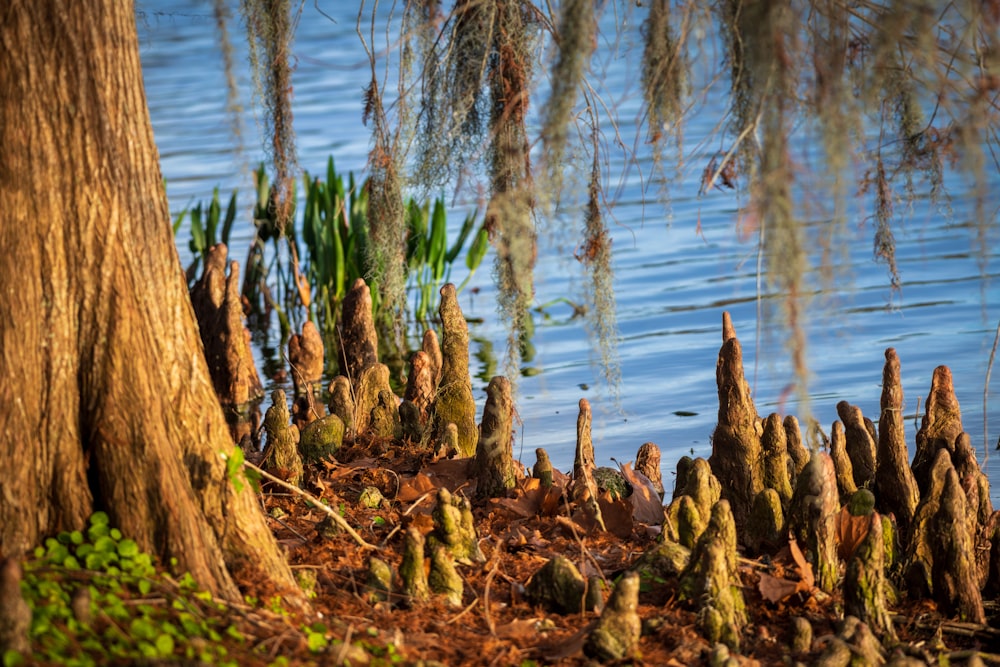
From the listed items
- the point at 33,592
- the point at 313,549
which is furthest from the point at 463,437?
the point at 33,592

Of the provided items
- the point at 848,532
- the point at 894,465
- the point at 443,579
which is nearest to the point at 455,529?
the point at 443,579

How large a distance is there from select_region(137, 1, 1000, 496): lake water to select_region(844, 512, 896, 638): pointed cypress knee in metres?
0.86

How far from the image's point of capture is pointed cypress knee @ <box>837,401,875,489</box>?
4.87 m

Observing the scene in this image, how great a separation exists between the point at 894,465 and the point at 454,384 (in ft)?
6.14

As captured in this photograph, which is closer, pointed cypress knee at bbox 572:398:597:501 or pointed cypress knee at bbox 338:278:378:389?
pointed cypress knee at bbox 572:398:597:501

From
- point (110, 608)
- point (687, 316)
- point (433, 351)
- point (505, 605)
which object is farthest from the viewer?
point (687, 316)

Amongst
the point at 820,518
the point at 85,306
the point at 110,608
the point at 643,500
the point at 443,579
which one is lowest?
the point at 643,500

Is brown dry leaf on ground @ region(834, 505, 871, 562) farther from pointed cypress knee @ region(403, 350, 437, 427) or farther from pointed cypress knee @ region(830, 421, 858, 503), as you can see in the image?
pointed cypress knee @ region(403, 350, 437, 427)

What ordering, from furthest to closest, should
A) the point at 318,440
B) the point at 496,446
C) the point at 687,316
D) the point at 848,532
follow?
1. the point at 687,316
2. the point at 318,440
3. the point at 496,446
4. the point at 848,532

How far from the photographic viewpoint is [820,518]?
12.4 ft

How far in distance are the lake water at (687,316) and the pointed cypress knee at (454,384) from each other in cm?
40

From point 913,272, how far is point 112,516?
32.3 ft

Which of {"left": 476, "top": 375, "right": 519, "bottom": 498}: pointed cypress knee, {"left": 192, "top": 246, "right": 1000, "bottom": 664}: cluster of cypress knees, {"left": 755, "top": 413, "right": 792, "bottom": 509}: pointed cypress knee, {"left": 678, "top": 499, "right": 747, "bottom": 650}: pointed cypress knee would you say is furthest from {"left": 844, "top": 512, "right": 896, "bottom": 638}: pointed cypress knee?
{"left": 476, "top": 375, "right": 519, "bottom": 498}: pointed cypress knee

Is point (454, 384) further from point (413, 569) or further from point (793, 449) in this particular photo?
point (413, 569)
